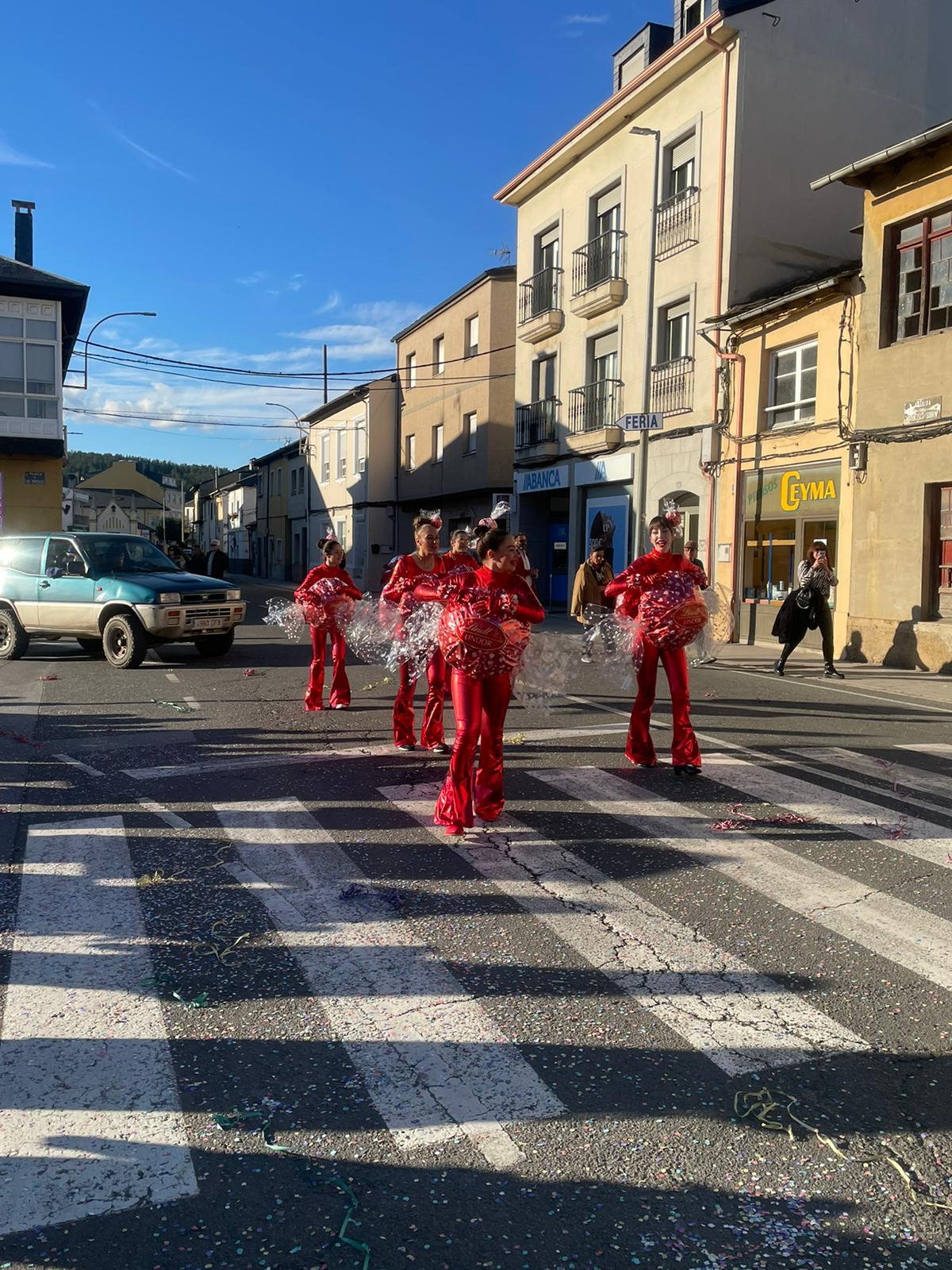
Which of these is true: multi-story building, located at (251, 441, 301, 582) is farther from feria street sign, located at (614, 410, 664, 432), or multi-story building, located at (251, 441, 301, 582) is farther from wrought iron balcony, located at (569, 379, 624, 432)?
feria street sign, located at (614, 410, 664, 432)

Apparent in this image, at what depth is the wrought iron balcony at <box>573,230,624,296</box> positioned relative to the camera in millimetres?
23828

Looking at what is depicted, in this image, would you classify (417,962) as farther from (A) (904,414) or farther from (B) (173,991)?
(A) (904,414)

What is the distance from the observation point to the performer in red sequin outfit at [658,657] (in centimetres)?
737

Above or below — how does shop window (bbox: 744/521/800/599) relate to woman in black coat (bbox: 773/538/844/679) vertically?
above

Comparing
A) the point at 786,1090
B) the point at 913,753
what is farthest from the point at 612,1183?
the point at 913,753

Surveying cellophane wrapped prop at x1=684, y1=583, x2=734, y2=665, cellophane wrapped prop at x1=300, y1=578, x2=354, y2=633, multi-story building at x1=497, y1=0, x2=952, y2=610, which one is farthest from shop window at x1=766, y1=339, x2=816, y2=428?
cellophane wrapped prop at x1=300, y1=578, x2=354, y2=633

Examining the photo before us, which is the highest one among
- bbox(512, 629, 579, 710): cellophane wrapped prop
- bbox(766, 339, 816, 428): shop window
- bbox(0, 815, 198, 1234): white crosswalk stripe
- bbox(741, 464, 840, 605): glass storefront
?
bbox(766, 339, 816, 428): shop window

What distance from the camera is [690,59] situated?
794 inches

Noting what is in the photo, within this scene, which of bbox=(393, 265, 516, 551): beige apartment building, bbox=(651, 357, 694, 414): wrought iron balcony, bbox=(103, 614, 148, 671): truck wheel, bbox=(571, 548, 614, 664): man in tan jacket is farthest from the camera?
bbox=(393, 265, 516, 551): beige apartment building

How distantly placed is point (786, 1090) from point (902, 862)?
2643mm

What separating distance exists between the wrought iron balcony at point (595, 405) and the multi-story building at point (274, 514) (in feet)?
97.7

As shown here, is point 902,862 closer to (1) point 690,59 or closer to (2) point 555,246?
(1) point 690,59

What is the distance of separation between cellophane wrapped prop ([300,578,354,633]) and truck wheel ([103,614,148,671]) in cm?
462

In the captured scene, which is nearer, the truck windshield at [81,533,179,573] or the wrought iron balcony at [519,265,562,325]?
the truck windshield at [81,533,179,573]
